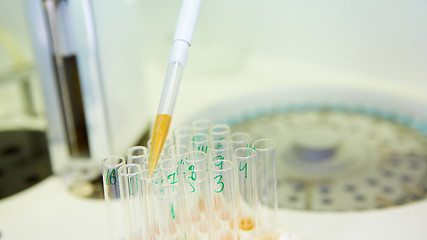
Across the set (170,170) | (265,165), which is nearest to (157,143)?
(170,170)

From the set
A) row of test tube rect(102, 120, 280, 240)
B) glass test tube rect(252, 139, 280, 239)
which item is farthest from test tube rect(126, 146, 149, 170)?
glass test tube rect(252, 139, 280, 239)

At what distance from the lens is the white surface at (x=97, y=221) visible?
0.47 metres

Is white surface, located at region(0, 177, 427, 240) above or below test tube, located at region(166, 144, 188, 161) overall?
below

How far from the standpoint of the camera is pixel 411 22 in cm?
74

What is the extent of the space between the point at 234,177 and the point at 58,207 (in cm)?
27

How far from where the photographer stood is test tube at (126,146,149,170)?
16.9 inches

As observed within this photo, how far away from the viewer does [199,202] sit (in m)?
0.45

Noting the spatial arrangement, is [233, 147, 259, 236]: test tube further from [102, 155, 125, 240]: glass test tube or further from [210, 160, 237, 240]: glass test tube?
[102, 155, 125, 240]: glass test tube

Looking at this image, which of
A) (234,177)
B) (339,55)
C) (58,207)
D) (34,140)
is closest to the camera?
(234,177)

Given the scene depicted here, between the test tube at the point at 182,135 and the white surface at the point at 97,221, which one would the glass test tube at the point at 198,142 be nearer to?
the test tube at the point at 182,135

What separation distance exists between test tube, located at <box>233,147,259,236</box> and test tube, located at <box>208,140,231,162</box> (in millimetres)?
15

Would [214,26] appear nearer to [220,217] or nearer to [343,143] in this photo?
[343,143]

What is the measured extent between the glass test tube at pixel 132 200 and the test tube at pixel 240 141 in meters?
0.11

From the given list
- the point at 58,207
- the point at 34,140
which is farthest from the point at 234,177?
the point at 34,140
